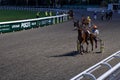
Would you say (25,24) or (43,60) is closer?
(43,60)

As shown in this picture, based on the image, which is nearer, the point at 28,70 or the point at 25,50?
the point at 28,70

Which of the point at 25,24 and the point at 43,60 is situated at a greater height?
the point at 43,60

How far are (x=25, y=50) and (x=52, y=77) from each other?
7173 millimetres

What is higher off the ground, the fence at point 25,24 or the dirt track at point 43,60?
the dirt track at point 43,60

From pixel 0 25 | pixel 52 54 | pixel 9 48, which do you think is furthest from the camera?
pixel 0 25

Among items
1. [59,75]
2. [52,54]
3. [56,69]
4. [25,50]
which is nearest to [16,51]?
[25,50]

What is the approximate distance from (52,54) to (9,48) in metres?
3.43

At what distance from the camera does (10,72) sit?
12.5m

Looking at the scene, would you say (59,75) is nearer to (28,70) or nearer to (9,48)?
(28,70)

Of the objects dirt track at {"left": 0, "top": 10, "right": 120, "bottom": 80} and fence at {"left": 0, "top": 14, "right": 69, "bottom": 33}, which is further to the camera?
fence at {"left": 0, "top": 14, "right": 69, "bottom": 33}

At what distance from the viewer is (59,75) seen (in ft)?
39.4

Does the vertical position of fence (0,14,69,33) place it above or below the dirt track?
below

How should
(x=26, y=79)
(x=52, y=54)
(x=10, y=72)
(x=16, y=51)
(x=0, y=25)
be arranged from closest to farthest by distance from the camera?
(x=26, y=79)
(x=10, y=72)
(x=52, y=54)
(x=16, y=51)
(x=0, y=25)

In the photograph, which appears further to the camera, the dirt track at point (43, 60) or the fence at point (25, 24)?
the fence at point (25, 24)
